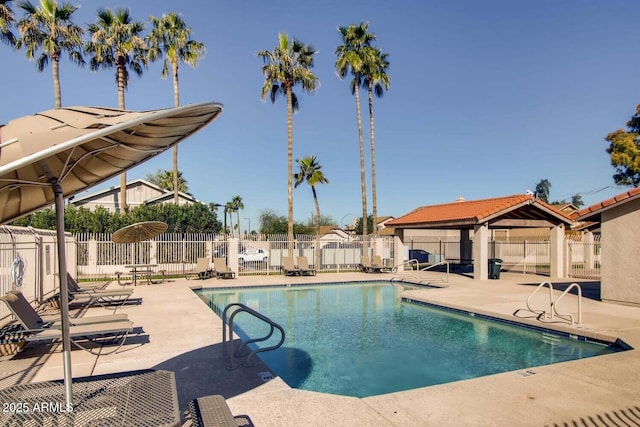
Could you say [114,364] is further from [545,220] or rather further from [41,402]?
[545,220]

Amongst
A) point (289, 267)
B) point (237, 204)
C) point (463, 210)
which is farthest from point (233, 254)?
point (237, 204)

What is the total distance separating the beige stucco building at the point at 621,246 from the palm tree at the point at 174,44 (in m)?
25.2

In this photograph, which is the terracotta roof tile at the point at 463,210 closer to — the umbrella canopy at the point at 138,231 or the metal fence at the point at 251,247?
the metal fence at the point at 251,247

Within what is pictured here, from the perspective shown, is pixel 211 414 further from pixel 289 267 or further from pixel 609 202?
pixel 289 267

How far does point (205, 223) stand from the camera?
28.1 meters

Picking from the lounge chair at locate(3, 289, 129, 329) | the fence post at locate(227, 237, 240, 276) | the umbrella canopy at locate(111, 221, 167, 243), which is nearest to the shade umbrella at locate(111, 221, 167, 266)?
the umbrella canopy at locate(111, 221, 167, 243)

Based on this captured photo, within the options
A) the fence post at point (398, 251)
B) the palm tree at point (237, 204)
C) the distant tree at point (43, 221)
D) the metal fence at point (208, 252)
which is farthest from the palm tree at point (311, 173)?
the palm tree at point (237, 204)

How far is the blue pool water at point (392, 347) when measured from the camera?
22.8 feet

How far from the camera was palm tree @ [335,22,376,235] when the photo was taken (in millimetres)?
28891

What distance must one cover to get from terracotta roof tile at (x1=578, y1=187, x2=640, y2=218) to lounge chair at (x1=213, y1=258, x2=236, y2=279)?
49.2ft

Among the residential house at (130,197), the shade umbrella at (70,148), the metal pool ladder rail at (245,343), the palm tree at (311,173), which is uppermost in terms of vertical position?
the palm tree at (311,173)

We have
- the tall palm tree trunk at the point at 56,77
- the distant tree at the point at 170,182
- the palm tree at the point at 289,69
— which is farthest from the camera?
the distant tree at the point at 170,182

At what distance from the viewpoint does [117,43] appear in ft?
90.0

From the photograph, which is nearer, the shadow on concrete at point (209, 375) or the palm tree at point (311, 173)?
the shadow on concrete at point (209, 375)
